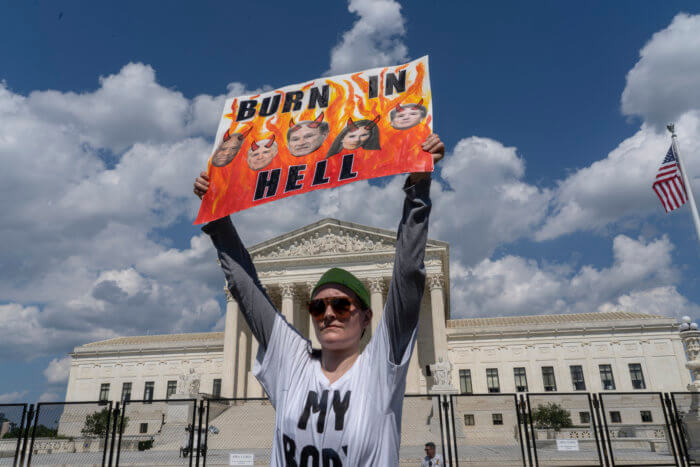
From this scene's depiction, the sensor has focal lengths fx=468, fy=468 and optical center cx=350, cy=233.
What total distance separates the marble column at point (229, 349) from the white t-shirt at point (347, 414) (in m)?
38.6

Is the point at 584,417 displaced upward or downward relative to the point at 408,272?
downward

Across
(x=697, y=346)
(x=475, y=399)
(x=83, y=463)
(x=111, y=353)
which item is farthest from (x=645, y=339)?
(x=111, y=353)

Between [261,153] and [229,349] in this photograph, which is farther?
[229,349]

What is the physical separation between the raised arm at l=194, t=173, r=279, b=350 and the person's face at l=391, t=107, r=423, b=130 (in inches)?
55.9

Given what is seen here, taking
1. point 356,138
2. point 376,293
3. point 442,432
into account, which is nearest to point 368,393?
point 356,138

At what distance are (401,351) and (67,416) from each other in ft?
42.2

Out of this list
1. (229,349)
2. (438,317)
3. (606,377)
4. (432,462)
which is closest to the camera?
(432,462)

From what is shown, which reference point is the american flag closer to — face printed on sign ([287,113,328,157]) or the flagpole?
the flagpole

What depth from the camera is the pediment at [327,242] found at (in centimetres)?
4528

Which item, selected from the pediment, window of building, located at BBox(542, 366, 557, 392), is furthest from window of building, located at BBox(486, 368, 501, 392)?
the pediment

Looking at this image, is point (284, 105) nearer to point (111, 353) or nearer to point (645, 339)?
point (645, 339)

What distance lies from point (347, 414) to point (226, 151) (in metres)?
2.38

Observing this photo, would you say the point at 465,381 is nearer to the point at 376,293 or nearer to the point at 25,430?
the point at 376,293

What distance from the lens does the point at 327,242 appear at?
151 ft
